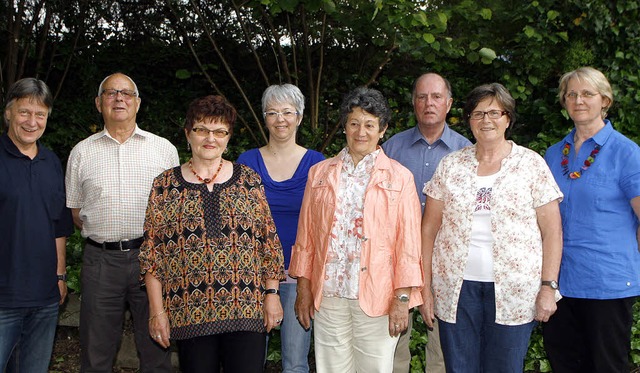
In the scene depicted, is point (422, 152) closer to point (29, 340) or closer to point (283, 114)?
A: point (283, 114)

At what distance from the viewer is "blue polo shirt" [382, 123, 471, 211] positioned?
12.8ft

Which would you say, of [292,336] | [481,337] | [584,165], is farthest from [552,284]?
[292,336]

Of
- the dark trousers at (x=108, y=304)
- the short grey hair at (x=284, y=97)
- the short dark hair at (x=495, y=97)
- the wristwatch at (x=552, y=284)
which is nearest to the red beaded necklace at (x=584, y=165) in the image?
the short dark hair at (x=495, y=97)

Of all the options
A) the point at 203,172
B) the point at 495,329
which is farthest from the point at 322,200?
the point at 495,329

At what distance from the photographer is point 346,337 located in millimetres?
3260

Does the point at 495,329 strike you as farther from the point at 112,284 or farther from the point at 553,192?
the point at 112,284

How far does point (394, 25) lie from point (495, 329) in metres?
2.30

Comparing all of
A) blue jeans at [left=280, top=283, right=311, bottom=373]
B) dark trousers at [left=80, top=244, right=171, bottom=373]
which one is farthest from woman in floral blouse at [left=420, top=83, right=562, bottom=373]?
dark trousers at [left=80, top=244, right=171, bottom=373]

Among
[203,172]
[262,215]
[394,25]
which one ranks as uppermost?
[394,25]

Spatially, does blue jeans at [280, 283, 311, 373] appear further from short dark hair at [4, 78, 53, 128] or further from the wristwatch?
short dark hair at [4, 78, 53, 128]

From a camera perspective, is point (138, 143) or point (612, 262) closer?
point (612, 262)

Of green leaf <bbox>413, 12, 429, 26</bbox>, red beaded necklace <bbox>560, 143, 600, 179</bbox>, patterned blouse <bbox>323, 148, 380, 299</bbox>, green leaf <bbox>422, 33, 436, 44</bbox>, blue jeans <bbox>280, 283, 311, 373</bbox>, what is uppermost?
green leaf <bbox>413, 12, 429, 26</bbox>

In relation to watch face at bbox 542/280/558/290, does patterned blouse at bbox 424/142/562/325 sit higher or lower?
higher

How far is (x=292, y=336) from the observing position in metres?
3.55
